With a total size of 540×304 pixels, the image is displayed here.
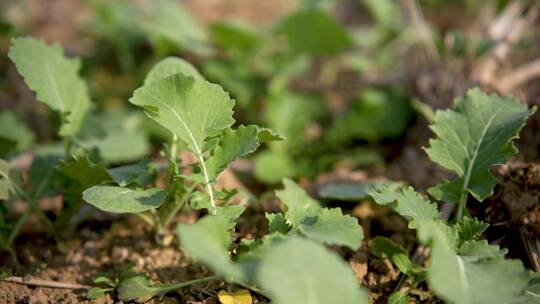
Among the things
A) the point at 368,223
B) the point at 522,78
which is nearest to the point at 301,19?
the point at 522,78

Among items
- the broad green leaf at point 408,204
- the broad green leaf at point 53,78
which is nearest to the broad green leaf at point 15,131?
the broad green leaf at point 53,78

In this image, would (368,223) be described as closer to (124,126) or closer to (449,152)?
(449,152)

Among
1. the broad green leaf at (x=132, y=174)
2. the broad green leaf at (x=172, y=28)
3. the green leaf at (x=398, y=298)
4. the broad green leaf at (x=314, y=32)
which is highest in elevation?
the broad green leaf at (x=314, y=32)

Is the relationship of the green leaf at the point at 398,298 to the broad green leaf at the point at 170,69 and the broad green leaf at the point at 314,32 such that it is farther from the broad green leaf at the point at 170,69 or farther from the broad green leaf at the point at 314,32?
the broad green leaf at the point at 314,32

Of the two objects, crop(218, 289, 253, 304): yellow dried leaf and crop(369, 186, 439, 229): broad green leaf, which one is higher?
crop(369, 186, 439, 229): broad green leaf

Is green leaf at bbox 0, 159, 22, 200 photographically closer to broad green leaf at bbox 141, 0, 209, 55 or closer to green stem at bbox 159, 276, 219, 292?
green stem at bbox 159, 276, 219, 292

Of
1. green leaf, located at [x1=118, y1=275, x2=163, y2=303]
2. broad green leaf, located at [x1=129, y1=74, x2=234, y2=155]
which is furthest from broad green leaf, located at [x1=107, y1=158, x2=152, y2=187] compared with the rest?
green leaf, located at [x1=118, y1=275, x2=163, y2=303]

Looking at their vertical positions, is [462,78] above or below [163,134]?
above
